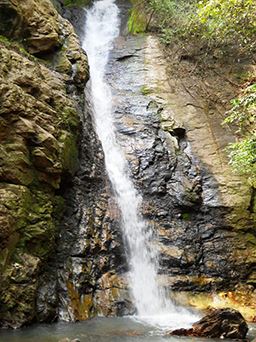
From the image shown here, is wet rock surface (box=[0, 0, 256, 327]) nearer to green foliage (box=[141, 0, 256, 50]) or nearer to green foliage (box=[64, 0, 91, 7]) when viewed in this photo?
green foliage (box=[141, 0, 256, 50])

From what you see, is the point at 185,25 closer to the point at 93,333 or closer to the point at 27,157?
the point at 27,157

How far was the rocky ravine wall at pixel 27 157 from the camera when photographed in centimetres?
996

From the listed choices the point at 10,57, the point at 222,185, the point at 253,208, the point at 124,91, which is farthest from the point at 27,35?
the point at 253,208

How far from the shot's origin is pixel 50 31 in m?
16.2

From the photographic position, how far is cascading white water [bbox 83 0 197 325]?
12414mm

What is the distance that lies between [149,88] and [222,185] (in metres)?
6.48

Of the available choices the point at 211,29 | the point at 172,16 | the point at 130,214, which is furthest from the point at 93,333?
the point at 172,16

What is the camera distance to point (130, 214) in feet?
47.3

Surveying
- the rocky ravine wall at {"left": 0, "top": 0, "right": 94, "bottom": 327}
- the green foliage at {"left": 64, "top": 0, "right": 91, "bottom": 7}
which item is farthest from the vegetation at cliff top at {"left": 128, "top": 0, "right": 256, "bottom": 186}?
the rocky ravine wall at {"left": 0, "top": 0, "right": 94, "bottom": 327}

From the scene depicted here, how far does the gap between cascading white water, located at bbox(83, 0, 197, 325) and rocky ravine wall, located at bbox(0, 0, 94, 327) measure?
2240mm

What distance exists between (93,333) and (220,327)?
107 inches

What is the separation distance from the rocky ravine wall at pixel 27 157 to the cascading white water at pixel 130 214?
2.24 metres

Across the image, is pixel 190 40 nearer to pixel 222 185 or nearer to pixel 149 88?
pixel 149 88

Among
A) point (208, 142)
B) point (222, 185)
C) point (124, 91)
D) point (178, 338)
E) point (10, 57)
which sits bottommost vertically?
point (178, 338)
